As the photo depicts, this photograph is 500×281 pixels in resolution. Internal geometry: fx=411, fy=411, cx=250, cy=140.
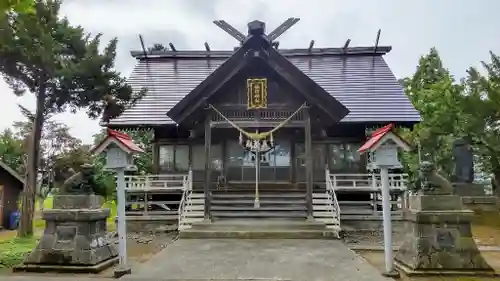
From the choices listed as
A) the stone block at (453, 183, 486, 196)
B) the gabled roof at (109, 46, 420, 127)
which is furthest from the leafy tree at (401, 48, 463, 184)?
the stone block at (453, 183, 486, 196)

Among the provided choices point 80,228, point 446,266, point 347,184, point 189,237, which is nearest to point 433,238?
point 446,266

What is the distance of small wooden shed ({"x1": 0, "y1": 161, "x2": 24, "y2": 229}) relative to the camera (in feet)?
67.3

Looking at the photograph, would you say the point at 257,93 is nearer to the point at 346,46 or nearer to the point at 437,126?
the point at 346,46

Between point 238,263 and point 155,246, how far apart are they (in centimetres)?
393

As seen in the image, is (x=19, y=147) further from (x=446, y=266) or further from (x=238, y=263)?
(x=446, y=266)

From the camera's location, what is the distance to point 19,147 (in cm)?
3025

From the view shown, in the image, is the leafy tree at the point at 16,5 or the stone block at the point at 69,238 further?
the stone block at the point at 69,238

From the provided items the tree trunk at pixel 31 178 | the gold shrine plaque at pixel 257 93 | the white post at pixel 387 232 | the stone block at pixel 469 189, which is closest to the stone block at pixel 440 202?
the white post at pixel 387 232

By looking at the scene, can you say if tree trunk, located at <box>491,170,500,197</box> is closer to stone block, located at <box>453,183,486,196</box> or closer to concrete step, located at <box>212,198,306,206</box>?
stone block, located at <box>453,183,486,196</box>

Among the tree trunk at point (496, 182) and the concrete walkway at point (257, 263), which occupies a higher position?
the tree trunk at point (496, 182)

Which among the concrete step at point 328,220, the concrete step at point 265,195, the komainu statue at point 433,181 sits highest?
the komainu statue at point 433,181

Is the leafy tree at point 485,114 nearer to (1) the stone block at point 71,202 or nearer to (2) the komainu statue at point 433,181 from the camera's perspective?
(2) the komainu statue at point 433,181

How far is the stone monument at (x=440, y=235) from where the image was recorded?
22.3ft

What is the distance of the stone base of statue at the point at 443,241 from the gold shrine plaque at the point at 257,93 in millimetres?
8102
